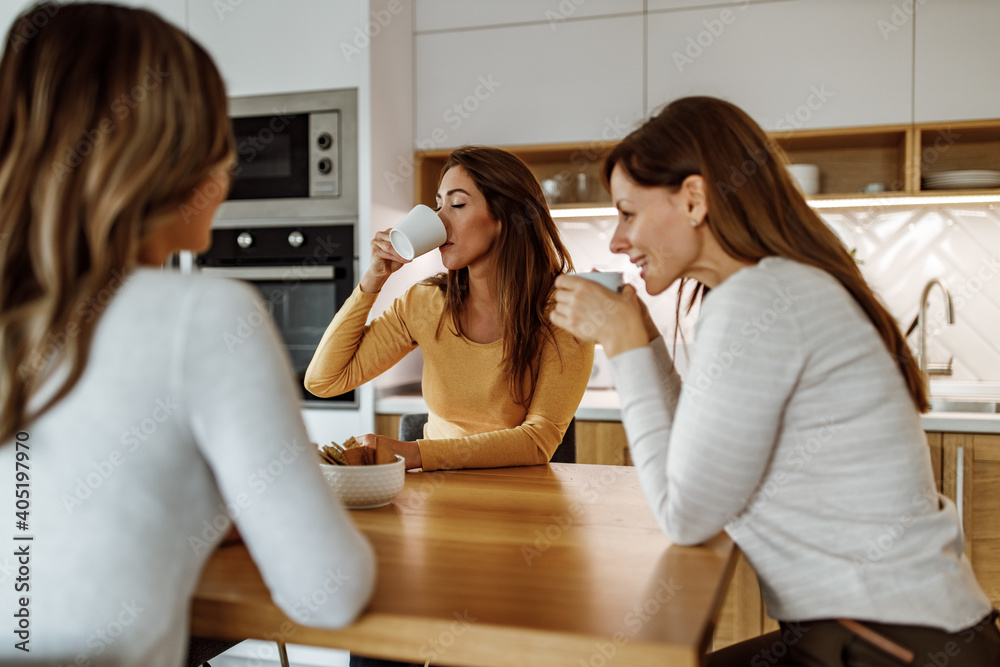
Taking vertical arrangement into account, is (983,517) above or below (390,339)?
below

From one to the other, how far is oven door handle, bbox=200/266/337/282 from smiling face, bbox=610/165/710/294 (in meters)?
1.83

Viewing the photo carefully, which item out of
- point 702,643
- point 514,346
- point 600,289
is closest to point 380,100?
point 514,346

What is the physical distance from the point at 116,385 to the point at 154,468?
0.08 m

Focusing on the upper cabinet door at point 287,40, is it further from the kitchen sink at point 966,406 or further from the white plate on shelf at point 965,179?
the kitchen sink at point 966,406

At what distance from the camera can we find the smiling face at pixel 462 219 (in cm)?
187

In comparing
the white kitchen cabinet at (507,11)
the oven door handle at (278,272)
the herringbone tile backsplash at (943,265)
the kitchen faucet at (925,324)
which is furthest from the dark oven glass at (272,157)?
the kitchen faucet at (925,324)

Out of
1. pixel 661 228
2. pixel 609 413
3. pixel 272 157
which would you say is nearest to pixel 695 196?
pixel 661 228

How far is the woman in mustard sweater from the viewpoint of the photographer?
182 centimetres

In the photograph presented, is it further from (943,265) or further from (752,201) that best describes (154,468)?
(943,265)

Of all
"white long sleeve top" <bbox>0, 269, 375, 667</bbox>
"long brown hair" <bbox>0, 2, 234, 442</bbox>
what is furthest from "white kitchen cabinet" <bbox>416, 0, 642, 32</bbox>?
"white long sleeve top" <bbox>0, 269, 375, 667</bbox>

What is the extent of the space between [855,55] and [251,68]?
212 cm

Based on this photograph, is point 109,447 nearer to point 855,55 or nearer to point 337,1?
point 337,1

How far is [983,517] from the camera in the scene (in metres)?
2.38

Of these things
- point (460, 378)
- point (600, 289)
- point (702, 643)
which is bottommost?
point (702, 643)
